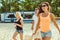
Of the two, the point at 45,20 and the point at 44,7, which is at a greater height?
the point at 44,7

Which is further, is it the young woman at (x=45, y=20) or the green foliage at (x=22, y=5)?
the green foliage at (x=22, y=5)

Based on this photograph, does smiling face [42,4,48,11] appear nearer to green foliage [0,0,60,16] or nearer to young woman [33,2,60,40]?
young woman [33,2,60,40]

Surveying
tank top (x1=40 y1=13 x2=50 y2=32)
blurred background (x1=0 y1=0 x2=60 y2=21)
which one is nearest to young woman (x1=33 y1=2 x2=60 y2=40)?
tank top (x1=40 y1=13 x2=50 y2=32)

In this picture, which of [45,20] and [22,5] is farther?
[22,5]

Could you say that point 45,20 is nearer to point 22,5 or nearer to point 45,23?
point 45,23

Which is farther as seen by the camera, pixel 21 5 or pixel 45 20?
pixel 21 5

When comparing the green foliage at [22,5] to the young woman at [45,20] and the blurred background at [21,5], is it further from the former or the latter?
the young woman at [45,20]

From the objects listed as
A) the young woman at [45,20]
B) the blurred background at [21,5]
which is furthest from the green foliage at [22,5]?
the young woman at [45,20]

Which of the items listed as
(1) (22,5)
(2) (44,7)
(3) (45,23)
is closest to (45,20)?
(3) (45,23)

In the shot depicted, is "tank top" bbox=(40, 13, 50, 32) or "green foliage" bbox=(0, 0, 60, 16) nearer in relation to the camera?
"tank top" bbox=(40, 13, 50, 32)

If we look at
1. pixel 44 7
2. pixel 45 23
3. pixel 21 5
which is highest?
pixel 44 7

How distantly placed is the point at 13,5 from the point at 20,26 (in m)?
26.0

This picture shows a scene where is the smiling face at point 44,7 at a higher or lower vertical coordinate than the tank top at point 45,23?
higher

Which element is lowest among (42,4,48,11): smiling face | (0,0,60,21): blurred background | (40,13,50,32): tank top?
(0,0,60,21): blurred background
